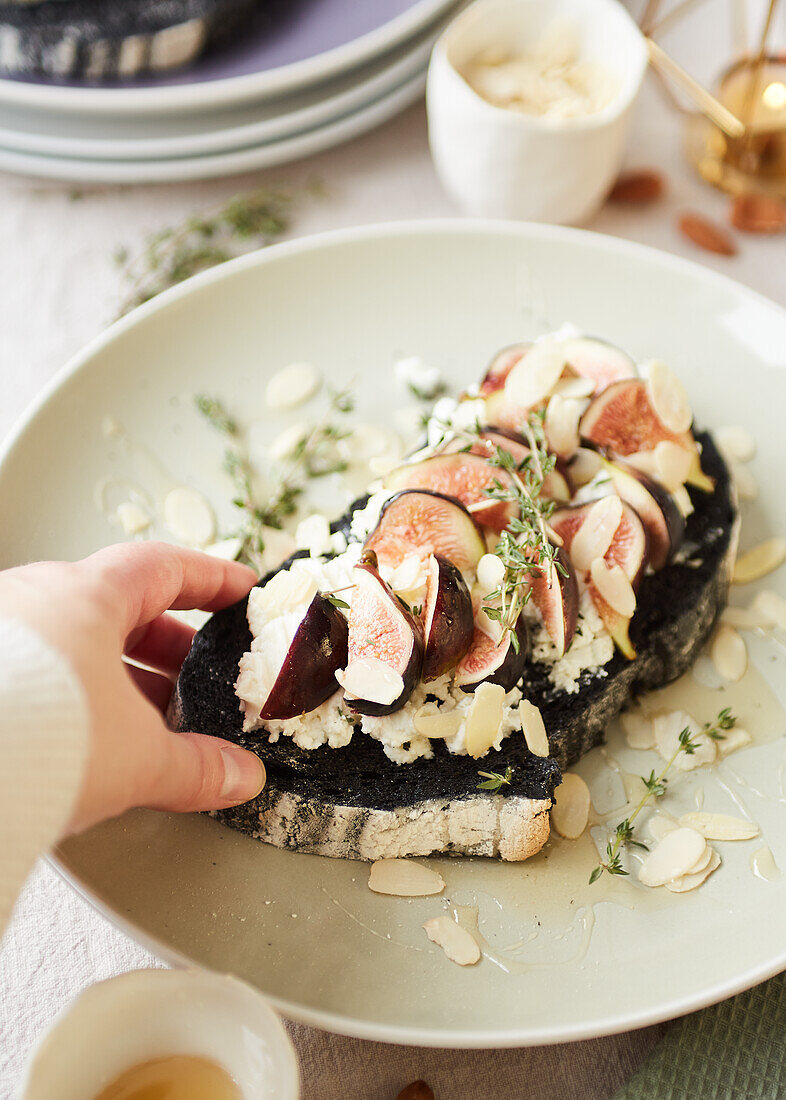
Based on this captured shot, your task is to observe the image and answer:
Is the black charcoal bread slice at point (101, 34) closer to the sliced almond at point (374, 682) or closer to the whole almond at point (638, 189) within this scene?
the whole almond at point (638, 189)

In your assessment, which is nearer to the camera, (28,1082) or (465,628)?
(28,1082)

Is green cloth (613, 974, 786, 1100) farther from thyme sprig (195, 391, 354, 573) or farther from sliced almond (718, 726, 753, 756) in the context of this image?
thyme sprig (195, 391, 354, 573)

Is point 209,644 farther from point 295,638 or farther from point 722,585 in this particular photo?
point 722,585

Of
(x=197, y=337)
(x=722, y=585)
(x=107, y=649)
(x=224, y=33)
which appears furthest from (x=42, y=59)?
(x=722, y=585)

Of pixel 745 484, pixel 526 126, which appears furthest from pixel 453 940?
pixel 526 126

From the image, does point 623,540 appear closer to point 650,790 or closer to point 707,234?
point 650,790

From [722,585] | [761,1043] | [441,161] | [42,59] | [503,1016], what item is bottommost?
[761,1043]

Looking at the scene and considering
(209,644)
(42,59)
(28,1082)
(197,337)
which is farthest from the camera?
(42,59)

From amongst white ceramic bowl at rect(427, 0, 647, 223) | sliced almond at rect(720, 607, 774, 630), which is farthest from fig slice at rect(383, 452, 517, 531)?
white ceramic bowl at rect(427, 0, 647, 223)
